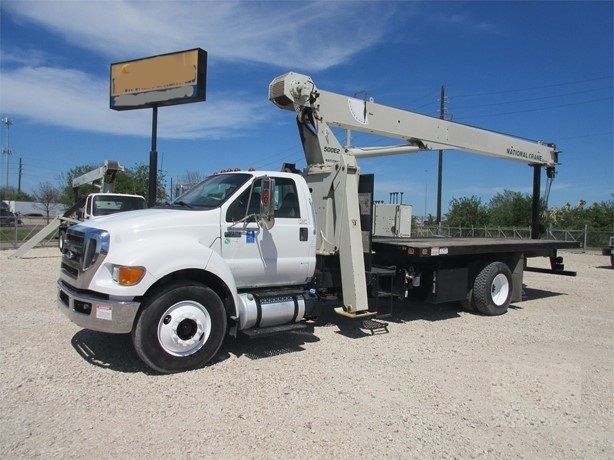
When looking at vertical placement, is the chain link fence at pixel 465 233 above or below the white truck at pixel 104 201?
below

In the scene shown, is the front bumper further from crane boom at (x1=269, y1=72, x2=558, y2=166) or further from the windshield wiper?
crane boom at (x1=269, y1=72, x2=558, y2=166)

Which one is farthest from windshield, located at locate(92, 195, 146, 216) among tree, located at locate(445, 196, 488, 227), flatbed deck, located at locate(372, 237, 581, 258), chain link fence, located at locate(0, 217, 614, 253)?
tree, located at locate(445, 196, 488, 227)

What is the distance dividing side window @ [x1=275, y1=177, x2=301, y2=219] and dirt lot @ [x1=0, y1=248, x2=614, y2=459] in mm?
1787

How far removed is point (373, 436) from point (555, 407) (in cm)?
203

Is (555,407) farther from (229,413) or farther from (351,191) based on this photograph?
(351,191)

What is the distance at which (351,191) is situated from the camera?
7.05 meters

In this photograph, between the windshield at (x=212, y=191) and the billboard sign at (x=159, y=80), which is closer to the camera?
the windshield at (x=212, y=191)

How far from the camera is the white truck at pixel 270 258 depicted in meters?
4.96

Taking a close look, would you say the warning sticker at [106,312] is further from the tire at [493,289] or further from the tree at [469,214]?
the tree at [469,214]

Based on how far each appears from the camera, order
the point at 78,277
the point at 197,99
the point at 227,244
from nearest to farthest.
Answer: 1. the point at 78,277
2. the point at 227,244
3. the point at 197,99

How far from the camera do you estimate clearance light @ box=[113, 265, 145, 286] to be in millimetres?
4836

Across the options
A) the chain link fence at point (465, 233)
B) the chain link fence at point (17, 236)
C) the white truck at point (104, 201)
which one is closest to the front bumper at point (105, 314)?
the white truck at point (104, 201)

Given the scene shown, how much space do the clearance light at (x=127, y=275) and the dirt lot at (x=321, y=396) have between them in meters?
1.03

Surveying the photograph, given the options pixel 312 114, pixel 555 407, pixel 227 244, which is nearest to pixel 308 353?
pixel 227 244
